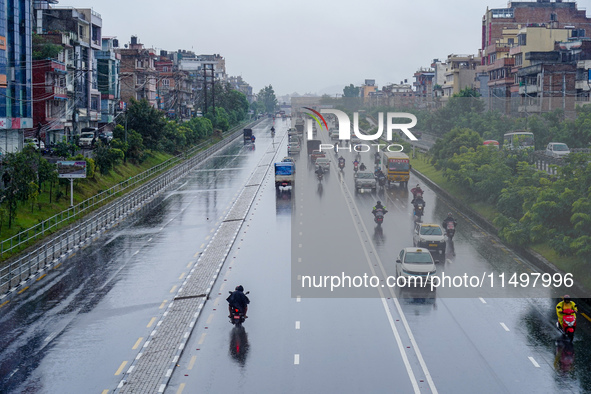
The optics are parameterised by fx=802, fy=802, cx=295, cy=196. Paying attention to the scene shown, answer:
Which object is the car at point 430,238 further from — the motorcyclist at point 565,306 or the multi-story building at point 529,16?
the multi-story building at point 529,16

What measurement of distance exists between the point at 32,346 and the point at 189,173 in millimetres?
59819

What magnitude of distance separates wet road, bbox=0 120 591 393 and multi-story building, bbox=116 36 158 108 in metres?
87.3

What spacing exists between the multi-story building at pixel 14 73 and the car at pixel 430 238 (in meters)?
38.6

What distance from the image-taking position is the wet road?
2255 centimetres

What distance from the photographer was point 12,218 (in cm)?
4678

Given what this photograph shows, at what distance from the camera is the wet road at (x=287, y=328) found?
22547 millimetres

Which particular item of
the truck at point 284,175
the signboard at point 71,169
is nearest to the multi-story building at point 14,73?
the signboard at point 71,169

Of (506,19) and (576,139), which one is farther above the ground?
(506,19)

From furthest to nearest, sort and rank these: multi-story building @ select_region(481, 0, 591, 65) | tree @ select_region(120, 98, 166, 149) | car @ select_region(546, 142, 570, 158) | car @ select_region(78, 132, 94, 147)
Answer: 1. multi-story building @ select_region(481, 0, 591, 65)
2. tree @ select_region(120, 98, 166, 149)
3. car @ select_region(78, 132, 94, 147)
4. car @ select_region(546, 142, 570, 158)

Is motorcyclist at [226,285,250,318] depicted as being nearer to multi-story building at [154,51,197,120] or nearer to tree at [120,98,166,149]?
tree at [120,98,166,149]

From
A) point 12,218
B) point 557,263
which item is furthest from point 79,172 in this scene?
point 557,263

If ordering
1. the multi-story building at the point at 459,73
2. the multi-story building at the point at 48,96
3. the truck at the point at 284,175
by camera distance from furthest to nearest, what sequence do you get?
the multi-story building at the point at 459,73
the multi-story building at the point at 48,96
the truck at the point at 284,175

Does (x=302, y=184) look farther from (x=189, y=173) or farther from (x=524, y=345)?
(x=524, y=345)

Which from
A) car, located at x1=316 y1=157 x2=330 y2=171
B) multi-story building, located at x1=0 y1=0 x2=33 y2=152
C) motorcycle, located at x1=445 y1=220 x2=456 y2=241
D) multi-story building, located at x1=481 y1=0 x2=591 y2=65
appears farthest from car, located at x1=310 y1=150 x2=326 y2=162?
multi-story building, located at x1=481 y1=0 x2=591 y2=65
